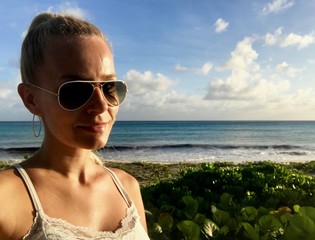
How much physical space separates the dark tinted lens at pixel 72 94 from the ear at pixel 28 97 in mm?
190

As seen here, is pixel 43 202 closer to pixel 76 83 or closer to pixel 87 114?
pixel 87 114

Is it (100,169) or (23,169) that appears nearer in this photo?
(23,169)

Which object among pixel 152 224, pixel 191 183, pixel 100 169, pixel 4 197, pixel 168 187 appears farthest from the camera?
pixel 191 183

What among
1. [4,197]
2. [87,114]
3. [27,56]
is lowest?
[4,197]

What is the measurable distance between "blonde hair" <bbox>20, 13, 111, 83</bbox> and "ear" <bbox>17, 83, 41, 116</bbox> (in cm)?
4

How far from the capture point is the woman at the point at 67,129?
61.4 inches

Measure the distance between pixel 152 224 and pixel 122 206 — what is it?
529 millimetres

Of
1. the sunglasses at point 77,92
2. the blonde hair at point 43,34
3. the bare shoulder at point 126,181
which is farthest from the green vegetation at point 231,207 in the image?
the blonde hair at point 43,34

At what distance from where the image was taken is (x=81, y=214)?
166 centimetres

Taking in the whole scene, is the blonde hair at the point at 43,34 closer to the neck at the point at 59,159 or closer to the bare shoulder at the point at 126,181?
the neck at the point at 59,159

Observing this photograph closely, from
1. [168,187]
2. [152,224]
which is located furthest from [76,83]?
[168,187]

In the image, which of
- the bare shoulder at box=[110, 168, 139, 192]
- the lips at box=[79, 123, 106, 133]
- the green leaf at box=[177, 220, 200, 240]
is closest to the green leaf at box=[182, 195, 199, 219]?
the green leaf at box=[177, 220, 200, 240]

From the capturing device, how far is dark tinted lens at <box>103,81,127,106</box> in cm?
177

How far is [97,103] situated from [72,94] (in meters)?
0.13
